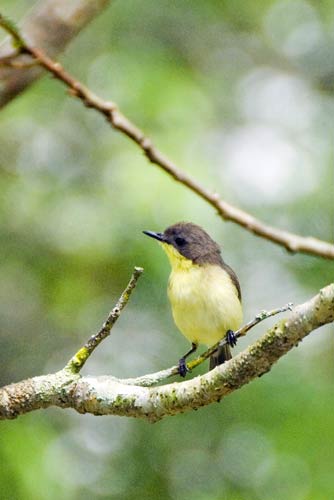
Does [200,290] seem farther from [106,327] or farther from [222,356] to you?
[106,327]

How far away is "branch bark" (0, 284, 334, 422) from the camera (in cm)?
219

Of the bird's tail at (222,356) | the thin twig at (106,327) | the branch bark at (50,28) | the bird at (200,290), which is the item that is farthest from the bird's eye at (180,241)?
the thin twig at (106,327)

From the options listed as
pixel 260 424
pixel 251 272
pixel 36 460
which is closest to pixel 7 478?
pixel 36 460

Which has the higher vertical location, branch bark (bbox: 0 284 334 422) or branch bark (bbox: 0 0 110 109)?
branch bark (bbox: 0 0 110 109)

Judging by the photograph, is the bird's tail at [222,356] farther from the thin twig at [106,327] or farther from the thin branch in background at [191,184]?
the thin branch in background at [191,184]

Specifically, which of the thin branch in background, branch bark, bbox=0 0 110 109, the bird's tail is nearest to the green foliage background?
the bird's tail

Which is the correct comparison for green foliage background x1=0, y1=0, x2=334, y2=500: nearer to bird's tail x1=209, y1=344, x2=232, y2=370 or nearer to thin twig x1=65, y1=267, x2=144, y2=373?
bird's tail x1=209, y1=344, x2=232, y2=370

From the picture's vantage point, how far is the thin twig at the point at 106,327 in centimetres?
258

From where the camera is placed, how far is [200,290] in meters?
4.67

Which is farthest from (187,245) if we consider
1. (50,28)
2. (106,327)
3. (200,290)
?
(106,327)

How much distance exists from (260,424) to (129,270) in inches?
54.3

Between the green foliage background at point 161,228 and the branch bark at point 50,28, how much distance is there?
1986mm

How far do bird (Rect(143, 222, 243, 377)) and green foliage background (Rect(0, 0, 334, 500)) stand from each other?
69 cm

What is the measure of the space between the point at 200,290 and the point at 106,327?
1905 millimetres
